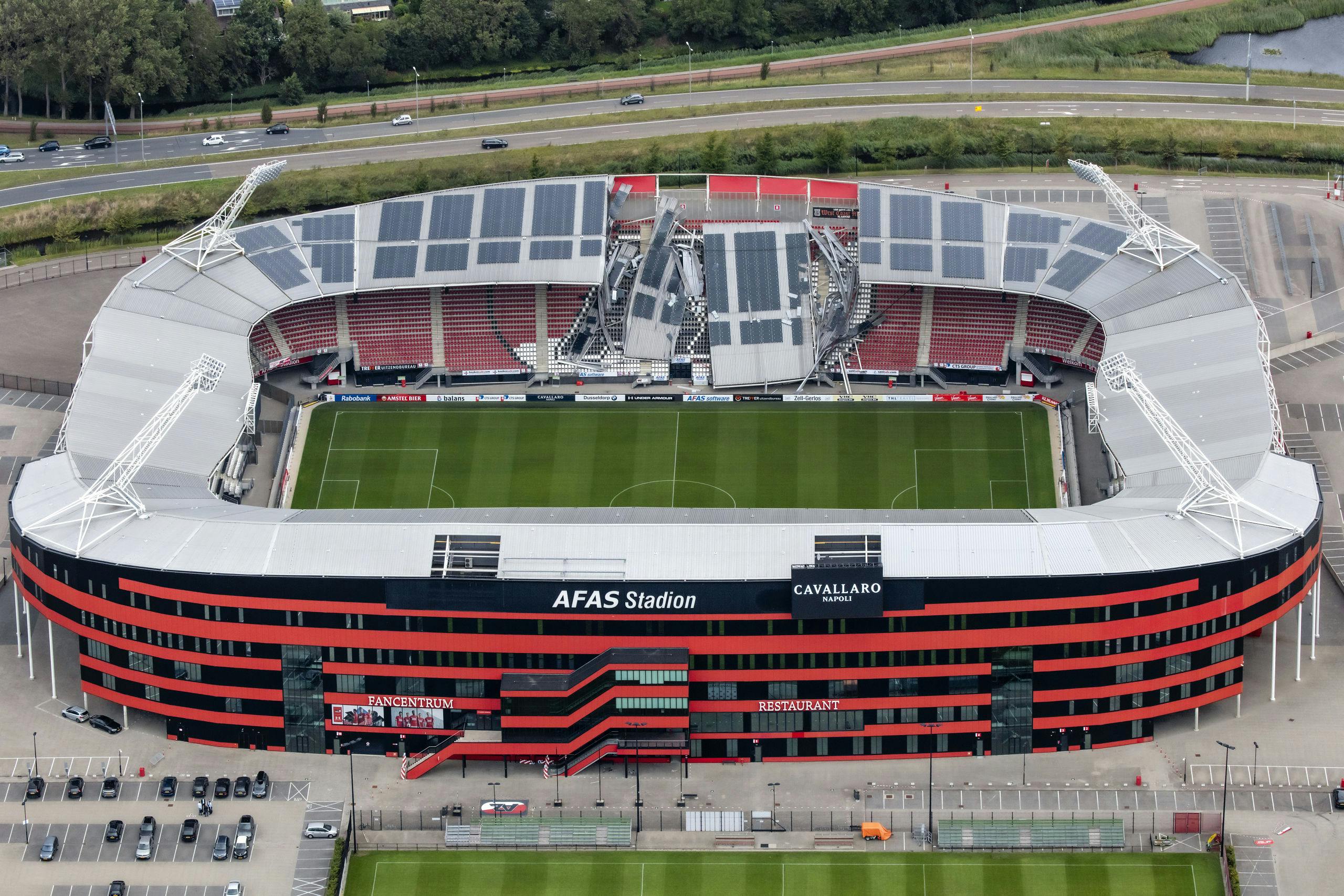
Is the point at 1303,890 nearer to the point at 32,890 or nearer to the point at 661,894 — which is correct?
the point at 661,894

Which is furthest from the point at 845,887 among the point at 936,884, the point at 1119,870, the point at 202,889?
the point at 202,889

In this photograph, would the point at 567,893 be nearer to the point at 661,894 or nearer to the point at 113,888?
the point at 661,894

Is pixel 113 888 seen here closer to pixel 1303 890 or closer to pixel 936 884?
pixel 936 884

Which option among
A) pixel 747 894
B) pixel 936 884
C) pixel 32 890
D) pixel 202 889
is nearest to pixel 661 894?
pixel 747 894

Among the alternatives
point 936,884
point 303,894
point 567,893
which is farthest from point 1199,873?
point 303,894

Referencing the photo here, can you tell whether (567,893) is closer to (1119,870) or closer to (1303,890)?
(1119,870)

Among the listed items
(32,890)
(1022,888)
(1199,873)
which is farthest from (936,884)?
(32,890)
